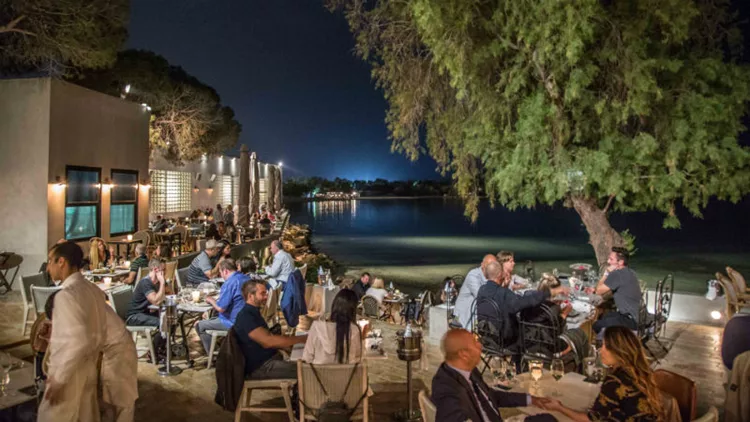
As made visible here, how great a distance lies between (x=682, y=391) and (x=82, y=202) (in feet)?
42.9

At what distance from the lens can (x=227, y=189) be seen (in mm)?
31609

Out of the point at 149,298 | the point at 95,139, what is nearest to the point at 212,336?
the point at 149,298

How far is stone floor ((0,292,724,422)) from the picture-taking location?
16.7 feet

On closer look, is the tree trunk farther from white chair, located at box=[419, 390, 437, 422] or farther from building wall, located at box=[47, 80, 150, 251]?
building wall, located at box=[47, 80, 150, 251]

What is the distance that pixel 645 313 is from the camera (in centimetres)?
662

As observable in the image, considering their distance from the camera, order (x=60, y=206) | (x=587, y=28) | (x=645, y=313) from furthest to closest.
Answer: (x=60, y=206), (x=587, y=28), (x=645, y=313)

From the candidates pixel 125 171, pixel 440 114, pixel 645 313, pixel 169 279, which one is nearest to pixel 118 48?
pixel 125 171

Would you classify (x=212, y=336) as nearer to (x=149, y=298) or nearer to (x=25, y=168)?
(x=149, y=298)

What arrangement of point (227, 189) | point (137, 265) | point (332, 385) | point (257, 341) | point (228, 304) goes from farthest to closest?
point (227, 189)
point (137, 265)
point (228, 304)
point (257, 341)
point (332, 385)

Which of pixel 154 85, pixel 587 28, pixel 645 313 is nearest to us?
pixel 645 313

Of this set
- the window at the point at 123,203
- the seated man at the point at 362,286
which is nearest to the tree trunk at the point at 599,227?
the seated man at the point at 362,286

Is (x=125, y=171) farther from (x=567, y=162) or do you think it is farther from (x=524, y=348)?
(x=524, y=348)

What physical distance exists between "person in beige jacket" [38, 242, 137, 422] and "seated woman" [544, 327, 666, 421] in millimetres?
2925

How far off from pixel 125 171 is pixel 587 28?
1228 centimetres
